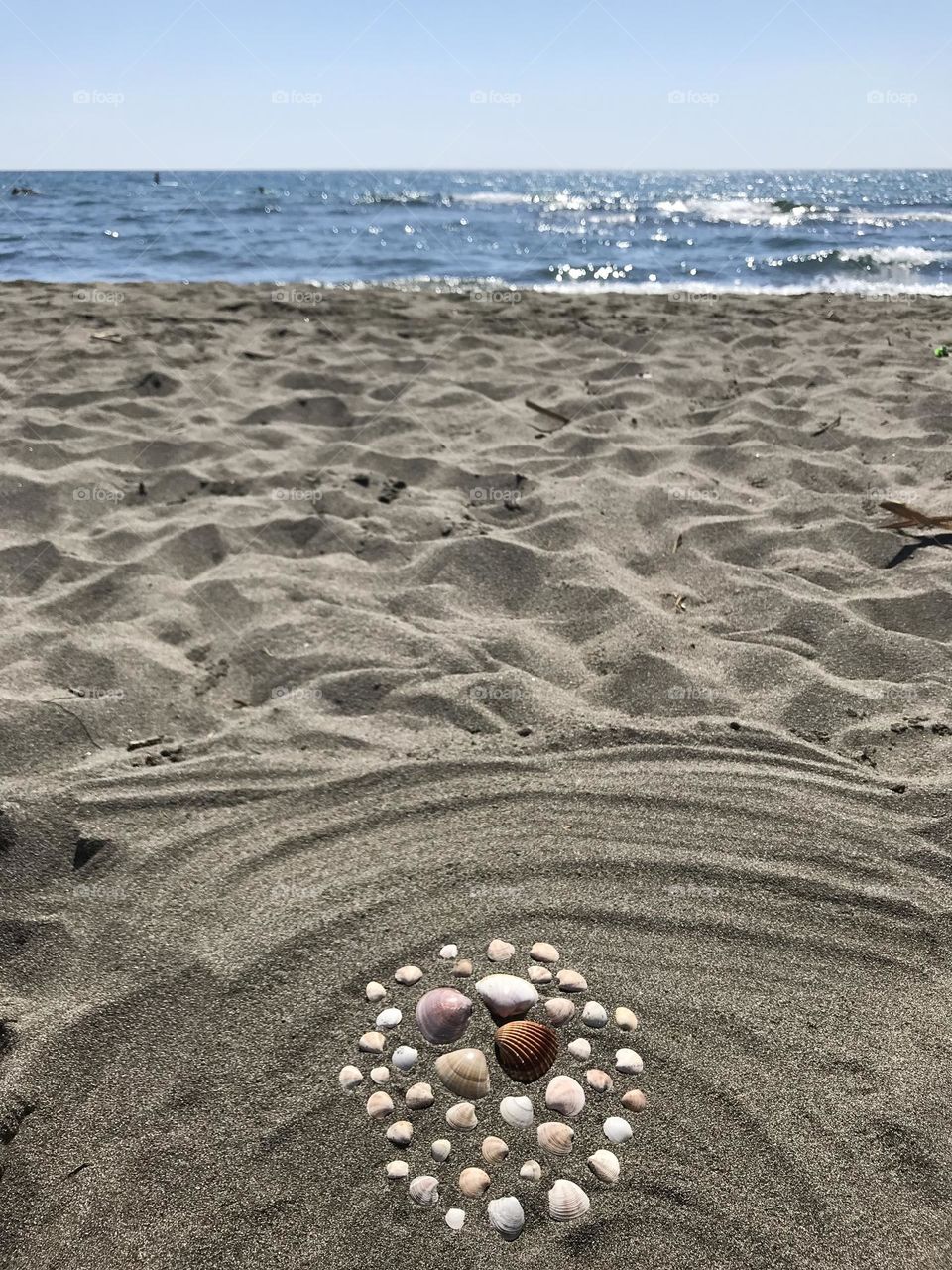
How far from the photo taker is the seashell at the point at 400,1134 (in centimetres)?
149

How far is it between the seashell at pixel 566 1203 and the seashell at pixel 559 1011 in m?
0.31

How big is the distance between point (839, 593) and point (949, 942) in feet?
5.02

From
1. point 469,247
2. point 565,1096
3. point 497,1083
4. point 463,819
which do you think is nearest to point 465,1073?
point 497,1083

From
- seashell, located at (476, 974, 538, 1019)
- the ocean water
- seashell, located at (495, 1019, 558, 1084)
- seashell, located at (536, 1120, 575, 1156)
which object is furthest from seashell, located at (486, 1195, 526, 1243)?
the ocean water

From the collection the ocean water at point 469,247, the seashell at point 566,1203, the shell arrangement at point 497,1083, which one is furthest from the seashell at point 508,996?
the ocean water at point 469,247

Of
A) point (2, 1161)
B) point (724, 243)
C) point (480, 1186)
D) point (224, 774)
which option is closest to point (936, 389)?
point (224, 774)

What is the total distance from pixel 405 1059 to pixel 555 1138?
0.29 meters

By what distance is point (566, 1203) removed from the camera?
1396 mm

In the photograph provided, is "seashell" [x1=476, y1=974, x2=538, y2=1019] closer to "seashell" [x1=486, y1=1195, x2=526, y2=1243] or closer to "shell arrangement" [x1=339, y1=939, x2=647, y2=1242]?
"shell arrangement" [x1=339, y1=939, x2=647, y2=1242]

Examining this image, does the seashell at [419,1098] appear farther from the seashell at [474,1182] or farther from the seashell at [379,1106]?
the seashell at [474,1182]

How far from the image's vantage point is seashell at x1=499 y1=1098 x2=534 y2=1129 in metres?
1.53

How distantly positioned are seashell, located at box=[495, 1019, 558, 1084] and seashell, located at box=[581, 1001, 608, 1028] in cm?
9

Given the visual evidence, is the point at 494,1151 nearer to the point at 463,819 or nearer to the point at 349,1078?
the point at 349,1078

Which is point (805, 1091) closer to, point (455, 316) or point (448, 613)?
point (448, 613)
